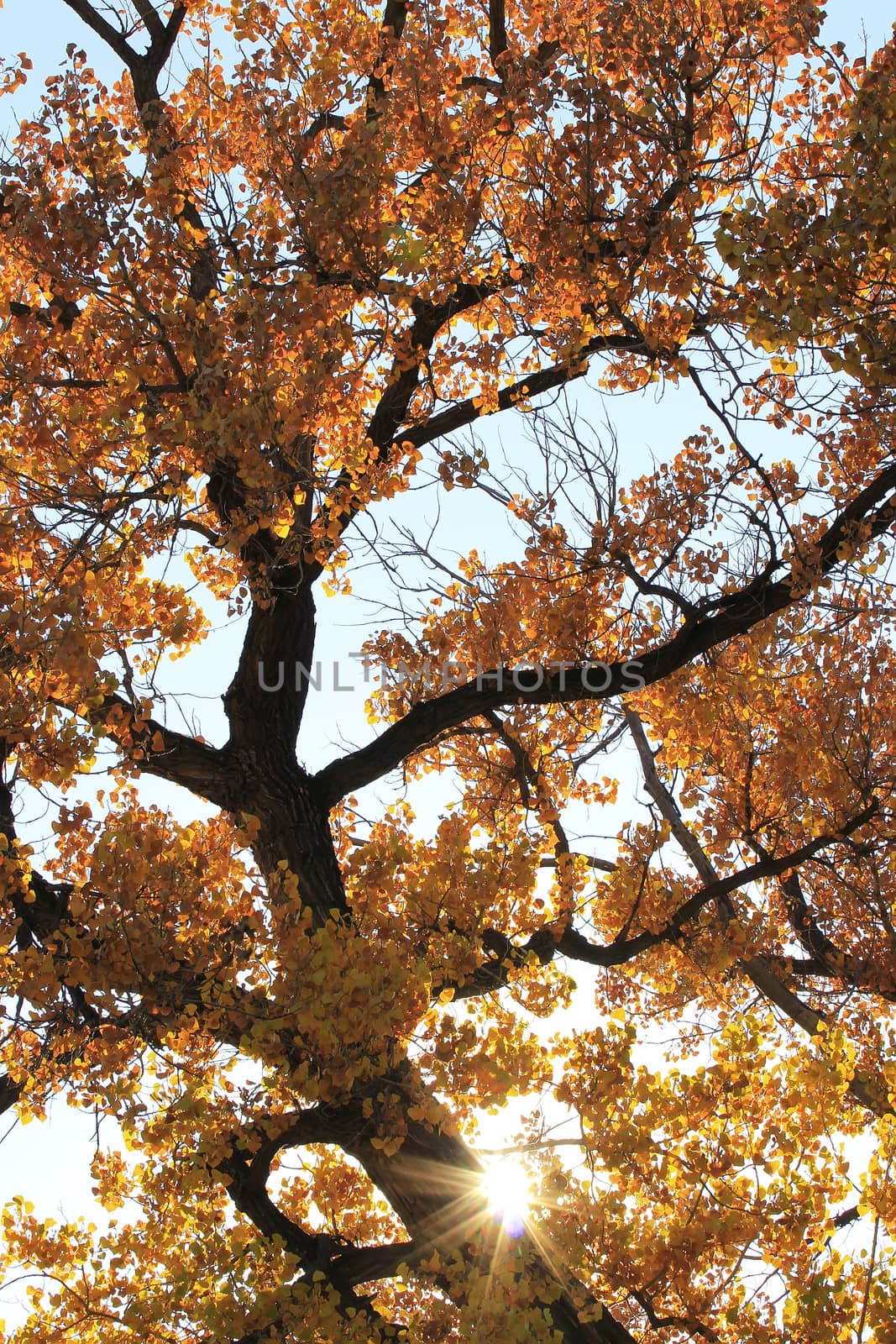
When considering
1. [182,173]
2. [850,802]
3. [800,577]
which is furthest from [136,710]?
[850,802]

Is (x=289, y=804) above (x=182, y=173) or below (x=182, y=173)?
below

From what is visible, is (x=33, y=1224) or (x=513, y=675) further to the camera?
(x=33, y=1224)

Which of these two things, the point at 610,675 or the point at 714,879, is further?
the point at 714,879

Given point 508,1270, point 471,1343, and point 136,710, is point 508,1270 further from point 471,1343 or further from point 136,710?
point 136,710

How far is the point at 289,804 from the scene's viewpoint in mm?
7172

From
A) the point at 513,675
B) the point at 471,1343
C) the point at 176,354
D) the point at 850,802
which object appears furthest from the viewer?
the point at 850,802

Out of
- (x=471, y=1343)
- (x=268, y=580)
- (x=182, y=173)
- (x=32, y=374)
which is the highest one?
(x=182, y=173)

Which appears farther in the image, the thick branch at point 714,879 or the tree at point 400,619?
the thick branch at point 714,879

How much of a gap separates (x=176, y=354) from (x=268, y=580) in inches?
69.7

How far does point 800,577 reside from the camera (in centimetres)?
652

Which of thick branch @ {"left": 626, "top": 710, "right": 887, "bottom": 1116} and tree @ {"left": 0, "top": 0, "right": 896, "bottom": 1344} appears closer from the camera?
tree @ {"left": 0, "top": 0, "right": 896, "bottom": 1344}

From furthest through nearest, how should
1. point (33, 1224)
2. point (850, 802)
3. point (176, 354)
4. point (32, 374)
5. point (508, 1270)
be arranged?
point (850, 802)
point (33, 1224)
point (32, 374)
point (176, 354)
point (508, 1270)

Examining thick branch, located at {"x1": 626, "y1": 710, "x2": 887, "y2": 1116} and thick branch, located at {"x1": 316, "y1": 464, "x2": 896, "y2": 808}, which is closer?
thick branch, located at {"x1": 316, "y1": 464, "x2": 896, "y2": 808}

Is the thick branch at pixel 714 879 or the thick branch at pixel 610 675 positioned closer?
the thick branch at pixel 610 675
